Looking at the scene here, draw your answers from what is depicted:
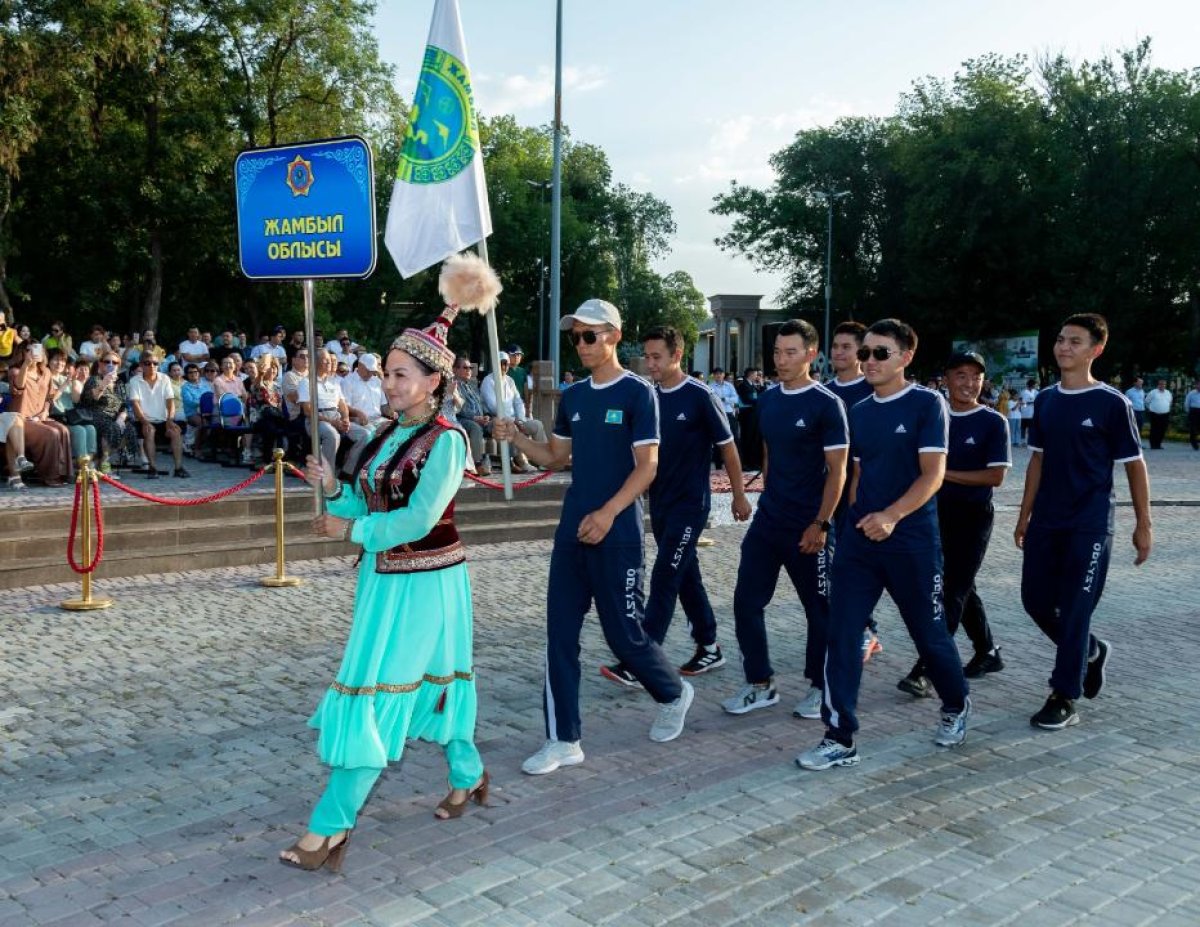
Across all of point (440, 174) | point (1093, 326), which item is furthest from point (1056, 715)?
point (440, 174)

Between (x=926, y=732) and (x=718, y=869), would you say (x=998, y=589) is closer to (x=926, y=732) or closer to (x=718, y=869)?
(x=926, y=732)

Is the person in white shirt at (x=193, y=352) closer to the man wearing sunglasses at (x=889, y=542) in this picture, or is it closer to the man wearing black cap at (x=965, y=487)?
the man wearing black cap at (x=965, y=487)

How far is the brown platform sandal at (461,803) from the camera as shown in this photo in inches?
184

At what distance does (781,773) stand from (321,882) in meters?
2.16

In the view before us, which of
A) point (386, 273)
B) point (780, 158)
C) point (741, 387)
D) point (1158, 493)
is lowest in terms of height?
point (1158, 493)

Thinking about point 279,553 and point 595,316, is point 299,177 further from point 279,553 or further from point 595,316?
point 279,553

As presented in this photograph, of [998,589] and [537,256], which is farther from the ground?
[537,256]

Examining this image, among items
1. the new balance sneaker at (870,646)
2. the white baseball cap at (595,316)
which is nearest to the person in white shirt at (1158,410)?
the new balance sneaker at (870,646)

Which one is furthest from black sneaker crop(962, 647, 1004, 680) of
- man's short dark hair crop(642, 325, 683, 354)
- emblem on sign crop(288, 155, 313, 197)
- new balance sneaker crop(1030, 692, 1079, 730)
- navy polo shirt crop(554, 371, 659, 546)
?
emblem on sign crop(288, 155, 313, 197)

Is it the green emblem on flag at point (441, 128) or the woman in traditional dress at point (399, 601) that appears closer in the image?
the woman in traditional dress at point (399, 601)

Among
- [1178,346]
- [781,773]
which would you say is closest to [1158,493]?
[781,773]

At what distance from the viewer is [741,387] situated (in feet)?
82.5

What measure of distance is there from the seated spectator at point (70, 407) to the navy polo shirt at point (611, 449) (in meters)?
9.99

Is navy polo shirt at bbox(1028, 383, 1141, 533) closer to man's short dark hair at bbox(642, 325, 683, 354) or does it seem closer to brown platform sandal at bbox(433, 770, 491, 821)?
man's short dark hair at bbox(642, 325, 683, 354)
